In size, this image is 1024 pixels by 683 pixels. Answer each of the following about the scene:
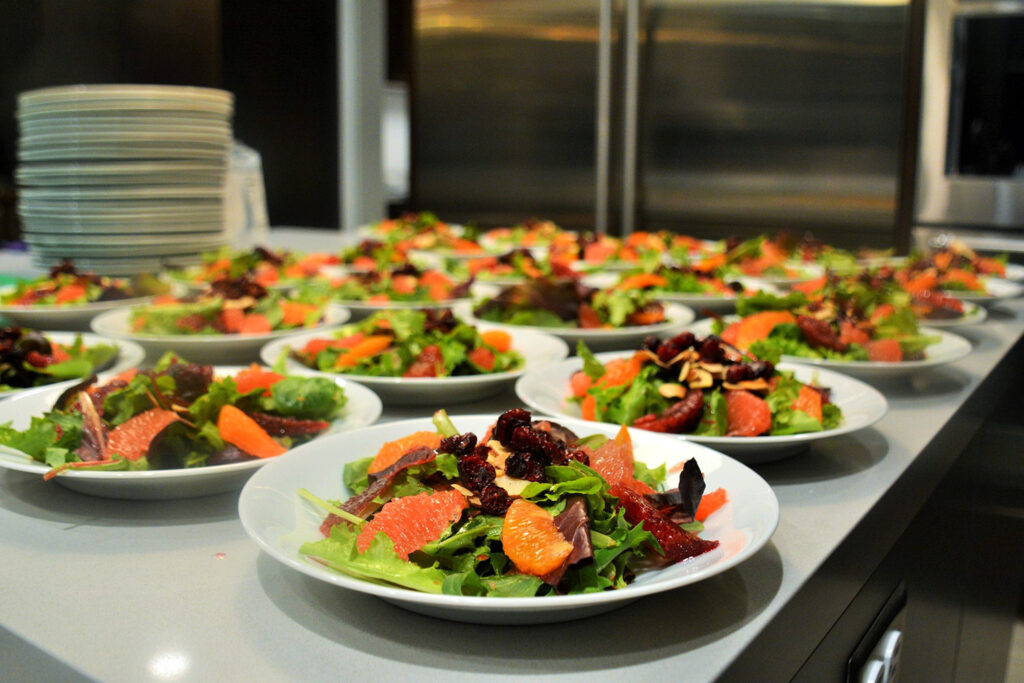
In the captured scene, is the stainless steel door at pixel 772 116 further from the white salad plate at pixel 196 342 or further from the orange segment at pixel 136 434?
the orange segment at pixel 136 434

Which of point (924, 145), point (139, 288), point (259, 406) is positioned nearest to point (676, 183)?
point (924, 145)

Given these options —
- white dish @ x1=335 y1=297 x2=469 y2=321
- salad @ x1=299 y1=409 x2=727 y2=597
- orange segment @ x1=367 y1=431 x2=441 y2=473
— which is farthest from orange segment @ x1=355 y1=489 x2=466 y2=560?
white dish @ x1=335 y1=297 x2=469 y2=321

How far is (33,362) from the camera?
1222 millimetres

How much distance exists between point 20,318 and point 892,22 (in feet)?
11.4

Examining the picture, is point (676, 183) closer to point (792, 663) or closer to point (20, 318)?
point (20, 318)

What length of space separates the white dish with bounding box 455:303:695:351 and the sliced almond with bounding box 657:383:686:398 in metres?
0.44

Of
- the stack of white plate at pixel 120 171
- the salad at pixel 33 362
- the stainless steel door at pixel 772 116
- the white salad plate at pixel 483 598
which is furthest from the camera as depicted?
the stainless steel door at pixel 772 116

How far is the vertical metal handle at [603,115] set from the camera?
4.50 metres

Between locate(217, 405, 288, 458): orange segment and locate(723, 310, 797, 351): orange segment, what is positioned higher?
locate(723, 310, 797, 351): orange segment

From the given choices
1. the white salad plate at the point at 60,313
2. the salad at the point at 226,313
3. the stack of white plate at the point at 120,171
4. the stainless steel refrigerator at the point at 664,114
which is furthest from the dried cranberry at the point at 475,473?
the stainless steel refrigerator at the point at 664,114

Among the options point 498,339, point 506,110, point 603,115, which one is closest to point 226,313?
point 498,339

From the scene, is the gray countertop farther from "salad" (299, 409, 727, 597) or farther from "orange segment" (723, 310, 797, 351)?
Answer: "orange segment" (723, 310, 797, 351)

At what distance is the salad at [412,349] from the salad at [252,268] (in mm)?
617

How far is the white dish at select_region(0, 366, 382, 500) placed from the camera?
0.84 metres
